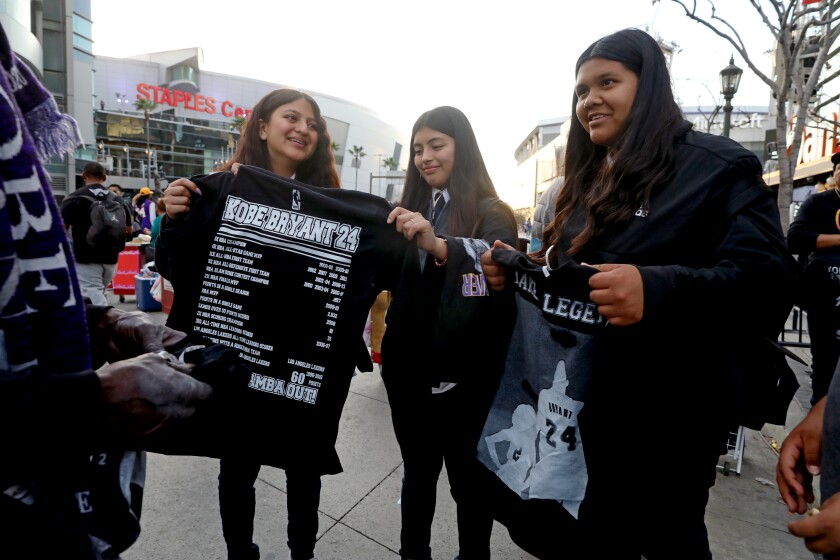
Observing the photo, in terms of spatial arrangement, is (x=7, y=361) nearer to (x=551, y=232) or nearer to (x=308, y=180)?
(x=551, y=232)

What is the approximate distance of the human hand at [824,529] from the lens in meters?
0.97

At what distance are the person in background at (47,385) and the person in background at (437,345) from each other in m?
1.18

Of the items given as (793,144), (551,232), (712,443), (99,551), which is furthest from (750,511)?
(793,144)

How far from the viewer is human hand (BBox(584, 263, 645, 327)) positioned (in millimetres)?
1276

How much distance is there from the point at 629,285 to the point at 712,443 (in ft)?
2.08

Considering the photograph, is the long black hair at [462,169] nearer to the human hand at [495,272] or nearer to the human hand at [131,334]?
the human hand at [495,272]

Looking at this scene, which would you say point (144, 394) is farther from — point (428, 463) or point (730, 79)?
point (730, 79)

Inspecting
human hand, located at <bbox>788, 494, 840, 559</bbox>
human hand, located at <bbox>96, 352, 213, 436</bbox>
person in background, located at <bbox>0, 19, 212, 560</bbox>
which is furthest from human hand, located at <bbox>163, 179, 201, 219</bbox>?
human hand, located at <bbox>788, 494, 840, 559</bbox>

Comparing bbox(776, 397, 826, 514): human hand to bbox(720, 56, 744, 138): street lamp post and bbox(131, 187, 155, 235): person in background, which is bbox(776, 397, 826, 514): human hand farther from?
bbox(131, 187, 155, 235): person in background

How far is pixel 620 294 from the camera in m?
1.27

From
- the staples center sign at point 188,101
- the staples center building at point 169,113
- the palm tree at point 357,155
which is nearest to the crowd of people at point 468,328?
the staples center building at point 169,113

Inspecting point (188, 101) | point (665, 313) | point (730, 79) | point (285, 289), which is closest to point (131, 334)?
point (285, 289)

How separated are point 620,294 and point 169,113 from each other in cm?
8187

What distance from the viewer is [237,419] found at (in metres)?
1.18
